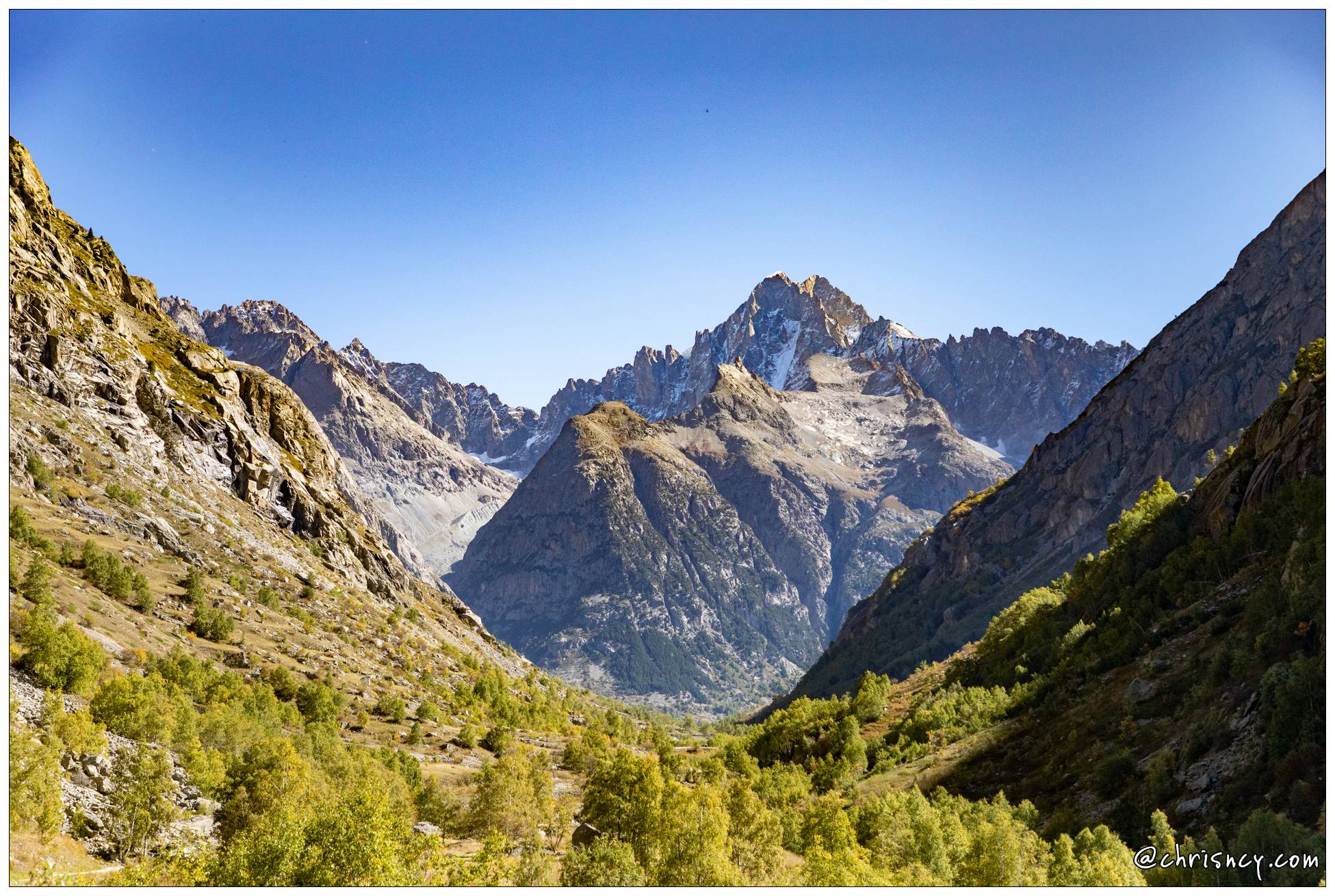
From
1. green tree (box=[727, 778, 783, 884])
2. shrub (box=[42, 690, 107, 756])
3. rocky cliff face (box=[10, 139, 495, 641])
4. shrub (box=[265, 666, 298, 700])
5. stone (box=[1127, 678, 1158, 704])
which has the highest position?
rocky cliff face (box=[10, 139, 495, 641])

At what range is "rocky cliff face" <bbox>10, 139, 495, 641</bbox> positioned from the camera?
336 feet

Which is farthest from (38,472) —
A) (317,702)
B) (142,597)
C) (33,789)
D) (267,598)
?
(33,789)

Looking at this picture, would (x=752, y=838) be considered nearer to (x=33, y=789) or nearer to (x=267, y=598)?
(x=33, y=789)

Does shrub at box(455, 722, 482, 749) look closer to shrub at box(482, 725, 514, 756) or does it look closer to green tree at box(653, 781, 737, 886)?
shrub at box(482, 725, 514, 756)

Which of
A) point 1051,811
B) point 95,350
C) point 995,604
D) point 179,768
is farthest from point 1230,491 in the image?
point 95,350

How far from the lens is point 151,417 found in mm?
117750

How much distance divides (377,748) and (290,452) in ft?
305

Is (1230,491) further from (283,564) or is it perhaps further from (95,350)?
(95,350)

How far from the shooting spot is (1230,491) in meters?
78.2

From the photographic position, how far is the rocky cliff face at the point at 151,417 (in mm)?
102562

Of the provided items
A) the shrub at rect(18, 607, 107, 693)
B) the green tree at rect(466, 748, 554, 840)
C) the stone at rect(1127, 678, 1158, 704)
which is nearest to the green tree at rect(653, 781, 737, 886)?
the green tree at rect(466, 748, 554, 840)

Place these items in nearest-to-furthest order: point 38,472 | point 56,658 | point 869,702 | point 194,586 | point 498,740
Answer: point 56,658 → point 194,586 → point 38,472 → point 498,740 → point 869,702

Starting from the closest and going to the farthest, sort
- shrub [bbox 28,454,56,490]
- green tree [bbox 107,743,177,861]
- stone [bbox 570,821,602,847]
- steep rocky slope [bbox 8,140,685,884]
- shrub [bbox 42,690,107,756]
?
1. green tree [bbox 107,743,177,861]
2. steep rocky slope [bbox 8,140,685,884]
3. shrub [bbox 42,690,107,756]
4. stone [bbox 570,821,602,847]
5. shrub [bbox 28,454,56,490]

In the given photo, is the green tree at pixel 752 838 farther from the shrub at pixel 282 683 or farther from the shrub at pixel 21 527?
the shrub at pixel 21 527
